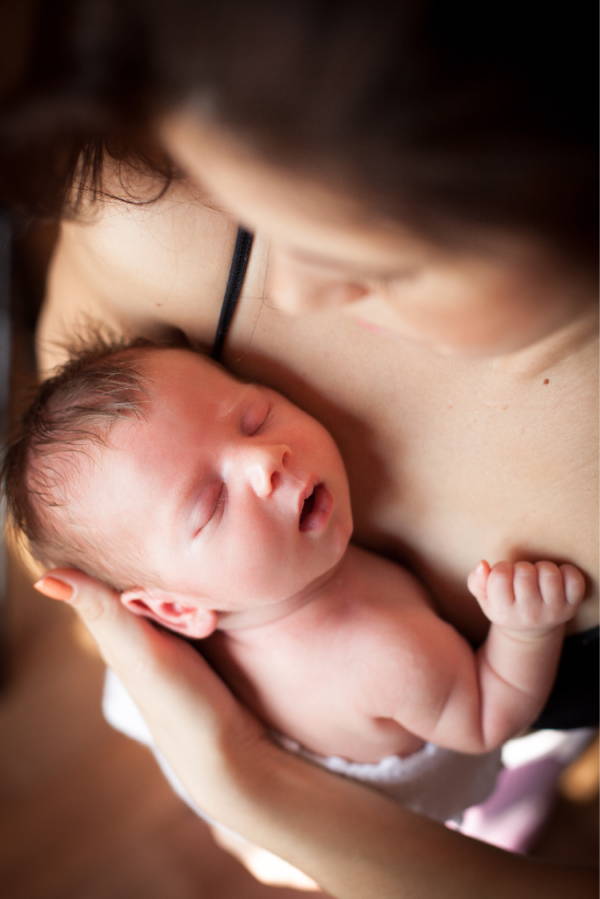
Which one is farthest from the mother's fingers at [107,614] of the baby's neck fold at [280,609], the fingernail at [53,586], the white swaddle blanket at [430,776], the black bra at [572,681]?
the black bra at [572,681]

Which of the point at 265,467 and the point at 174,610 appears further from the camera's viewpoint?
the point at 174,610

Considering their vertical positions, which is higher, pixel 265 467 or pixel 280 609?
pixel 265 467

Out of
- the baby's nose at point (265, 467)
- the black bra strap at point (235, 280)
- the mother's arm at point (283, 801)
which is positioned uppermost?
the black bra strap at point (235, 280)

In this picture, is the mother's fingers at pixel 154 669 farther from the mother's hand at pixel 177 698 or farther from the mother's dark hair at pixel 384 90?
the mother's dark hair at pixel 384 90

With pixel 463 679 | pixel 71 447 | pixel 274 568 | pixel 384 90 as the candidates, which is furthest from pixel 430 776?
pixel 384 90

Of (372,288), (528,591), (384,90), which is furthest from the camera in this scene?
(528,591)

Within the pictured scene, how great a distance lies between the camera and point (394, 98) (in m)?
0.40

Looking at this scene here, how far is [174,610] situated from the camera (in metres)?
0.96

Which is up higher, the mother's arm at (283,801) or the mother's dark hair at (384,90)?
the mother's dark hair at (384,90)

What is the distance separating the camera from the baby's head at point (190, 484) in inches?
33.5

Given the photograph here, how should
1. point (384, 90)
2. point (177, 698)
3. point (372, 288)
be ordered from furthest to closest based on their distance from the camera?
point (177, 698), point (372, 288), point (384, 90)

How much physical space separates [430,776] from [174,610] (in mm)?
407

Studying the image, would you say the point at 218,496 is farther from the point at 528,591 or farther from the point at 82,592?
the point at 528,591

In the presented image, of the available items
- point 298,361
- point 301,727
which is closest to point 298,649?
point 301,727
